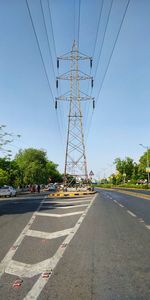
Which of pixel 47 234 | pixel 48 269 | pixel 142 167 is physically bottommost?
pixel 48 269

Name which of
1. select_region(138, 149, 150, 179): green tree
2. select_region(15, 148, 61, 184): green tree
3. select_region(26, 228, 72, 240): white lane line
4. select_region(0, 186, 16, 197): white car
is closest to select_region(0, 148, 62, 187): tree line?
select_region(15, 148, 61, 184): green tree

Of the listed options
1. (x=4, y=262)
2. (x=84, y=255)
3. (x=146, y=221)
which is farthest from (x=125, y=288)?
(x=146, y=221)

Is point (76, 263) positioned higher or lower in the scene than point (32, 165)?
lower

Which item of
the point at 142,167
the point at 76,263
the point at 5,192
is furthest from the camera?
the point at 142,167

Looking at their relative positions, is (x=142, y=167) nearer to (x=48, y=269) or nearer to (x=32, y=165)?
(x=32, y=165)

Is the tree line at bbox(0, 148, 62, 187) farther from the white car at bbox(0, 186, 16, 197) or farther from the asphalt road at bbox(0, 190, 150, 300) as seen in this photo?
the asphalt road at bbox(0, 190, 150, 300)

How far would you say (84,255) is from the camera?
22.2 feet

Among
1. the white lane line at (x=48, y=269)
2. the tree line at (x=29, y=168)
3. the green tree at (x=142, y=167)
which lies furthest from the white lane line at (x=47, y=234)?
the green tree at (x=142, y=167)

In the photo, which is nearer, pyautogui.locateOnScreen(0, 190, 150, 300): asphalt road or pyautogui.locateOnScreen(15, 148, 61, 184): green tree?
pyautogui.locateOnScreen(0, 190, 150, 300): asphalt road

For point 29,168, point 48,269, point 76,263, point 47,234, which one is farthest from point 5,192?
point 29,168

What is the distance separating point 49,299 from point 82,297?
43 cm

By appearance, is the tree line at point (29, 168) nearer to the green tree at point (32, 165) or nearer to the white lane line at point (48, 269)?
the green tree at point (32, 165)

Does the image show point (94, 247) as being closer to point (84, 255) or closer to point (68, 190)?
point (84, 255)

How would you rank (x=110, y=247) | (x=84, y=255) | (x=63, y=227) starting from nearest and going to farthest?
(x=84, y=255), (x=110, y=247), (x=63, y=227)
